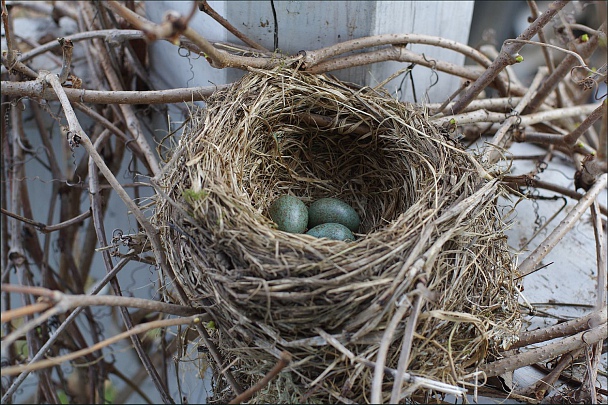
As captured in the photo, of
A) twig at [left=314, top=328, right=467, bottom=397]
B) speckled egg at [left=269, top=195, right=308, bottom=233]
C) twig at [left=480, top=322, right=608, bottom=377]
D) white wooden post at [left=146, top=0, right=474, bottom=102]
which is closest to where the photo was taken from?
twig at [left=314, top=328, right=467, bottom=397]

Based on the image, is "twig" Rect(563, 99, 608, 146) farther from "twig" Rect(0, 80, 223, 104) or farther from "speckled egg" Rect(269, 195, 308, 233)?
"twig" Rect(0, 80, 223, 104)

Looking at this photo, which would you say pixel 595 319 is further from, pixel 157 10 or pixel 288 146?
pixel 157 10

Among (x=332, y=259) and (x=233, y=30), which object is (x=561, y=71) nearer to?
(x=233, y=30)

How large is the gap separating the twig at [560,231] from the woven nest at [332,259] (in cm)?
23

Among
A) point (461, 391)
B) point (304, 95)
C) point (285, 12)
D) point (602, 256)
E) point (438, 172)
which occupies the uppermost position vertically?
point (285, 12)

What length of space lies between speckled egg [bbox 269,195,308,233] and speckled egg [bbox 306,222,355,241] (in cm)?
4

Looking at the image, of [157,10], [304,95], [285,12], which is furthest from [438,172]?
[157,10]

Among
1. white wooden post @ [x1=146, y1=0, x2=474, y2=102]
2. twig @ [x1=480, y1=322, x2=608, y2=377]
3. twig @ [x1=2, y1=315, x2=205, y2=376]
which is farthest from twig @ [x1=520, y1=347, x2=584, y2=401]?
white wooden post @ [x1=146, y1=0, x2=474, y2=102]

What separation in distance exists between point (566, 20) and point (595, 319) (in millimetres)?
1317

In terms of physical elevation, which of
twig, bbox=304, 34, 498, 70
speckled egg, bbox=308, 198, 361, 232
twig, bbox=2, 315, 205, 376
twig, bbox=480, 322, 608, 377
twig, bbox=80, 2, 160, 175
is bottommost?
twig, bbox=480, 322, 608, 377

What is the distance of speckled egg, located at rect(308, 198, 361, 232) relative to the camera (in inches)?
72.0

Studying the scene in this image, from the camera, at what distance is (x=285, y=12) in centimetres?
199

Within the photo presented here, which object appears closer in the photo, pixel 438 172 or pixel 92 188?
pixel 438 172

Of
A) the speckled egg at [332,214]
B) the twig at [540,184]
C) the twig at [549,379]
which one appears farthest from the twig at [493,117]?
the twig at [549,379]
